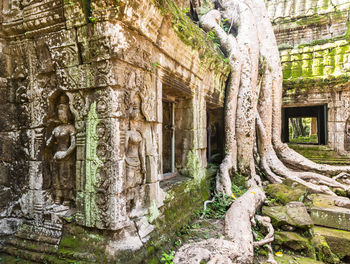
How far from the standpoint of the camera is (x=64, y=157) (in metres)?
2.20

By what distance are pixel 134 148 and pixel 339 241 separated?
9.67 ft

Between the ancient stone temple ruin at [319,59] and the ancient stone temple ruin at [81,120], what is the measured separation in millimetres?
5829

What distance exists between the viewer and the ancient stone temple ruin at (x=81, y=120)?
1.97 meters

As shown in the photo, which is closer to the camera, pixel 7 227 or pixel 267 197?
pixel 7 227

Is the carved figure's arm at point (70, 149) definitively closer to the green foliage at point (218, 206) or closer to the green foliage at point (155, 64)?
the green foliage at point (155, 64)

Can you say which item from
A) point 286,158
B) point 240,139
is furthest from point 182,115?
point 286,158

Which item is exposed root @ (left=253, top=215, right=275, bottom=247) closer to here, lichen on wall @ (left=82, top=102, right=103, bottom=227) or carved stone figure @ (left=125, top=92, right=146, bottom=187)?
carved stone figure @ (left=125, top=92, right=146, bottom=187)

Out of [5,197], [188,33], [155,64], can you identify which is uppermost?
[188,33]

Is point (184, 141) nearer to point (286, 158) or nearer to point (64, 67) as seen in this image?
point (64, 67)

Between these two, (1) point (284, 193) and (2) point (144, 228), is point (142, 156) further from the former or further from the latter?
(1) point (284, 193)

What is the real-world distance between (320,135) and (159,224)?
26.4ft

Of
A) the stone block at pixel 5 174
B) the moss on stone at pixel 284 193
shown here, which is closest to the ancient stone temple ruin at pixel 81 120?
the stone block at pixel 5 174

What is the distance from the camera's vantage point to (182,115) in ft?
12.4

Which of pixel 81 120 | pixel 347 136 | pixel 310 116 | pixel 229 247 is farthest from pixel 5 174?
pixel 310 116
